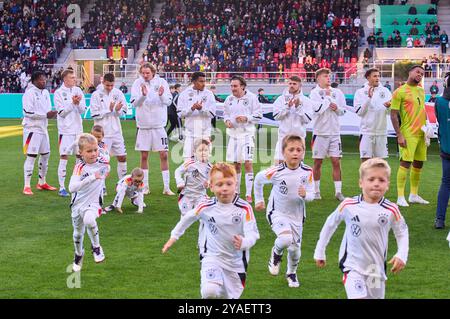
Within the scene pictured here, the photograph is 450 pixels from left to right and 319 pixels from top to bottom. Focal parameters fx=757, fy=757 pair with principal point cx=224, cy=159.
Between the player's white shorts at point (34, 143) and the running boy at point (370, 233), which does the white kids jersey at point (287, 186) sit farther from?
the player's white shorts at point (34, 143)

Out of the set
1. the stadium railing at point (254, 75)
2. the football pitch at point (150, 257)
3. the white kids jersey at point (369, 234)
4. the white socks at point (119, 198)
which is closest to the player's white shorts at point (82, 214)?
the football pitch at point (150, 257)

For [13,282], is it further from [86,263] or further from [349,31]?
[349,31]

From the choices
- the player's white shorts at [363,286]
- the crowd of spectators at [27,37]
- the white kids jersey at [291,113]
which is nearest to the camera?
the player's white shorts at [363,286]

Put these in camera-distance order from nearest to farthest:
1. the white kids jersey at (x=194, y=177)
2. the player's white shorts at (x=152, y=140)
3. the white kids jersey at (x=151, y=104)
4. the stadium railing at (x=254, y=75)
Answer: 1. the white kids jersey at (x=194, y=177)
2. the white kids jersey at (x=151, y=104)
3. the player's white shorts at (x=152, y=140)
4. the stadium railing at (x=254, y=75)

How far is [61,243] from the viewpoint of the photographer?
30.8 feet

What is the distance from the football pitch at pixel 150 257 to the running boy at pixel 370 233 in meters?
1.33

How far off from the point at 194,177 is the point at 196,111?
3777 mm

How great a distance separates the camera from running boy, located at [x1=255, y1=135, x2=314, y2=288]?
7.24 m

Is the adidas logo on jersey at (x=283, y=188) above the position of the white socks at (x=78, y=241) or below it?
above

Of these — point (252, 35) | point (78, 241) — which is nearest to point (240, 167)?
point (78, 241)

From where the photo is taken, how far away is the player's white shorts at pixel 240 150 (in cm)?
1284

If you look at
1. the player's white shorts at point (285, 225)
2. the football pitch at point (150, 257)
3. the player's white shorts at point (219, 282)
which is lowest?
the football pitch at point (150, 257)
